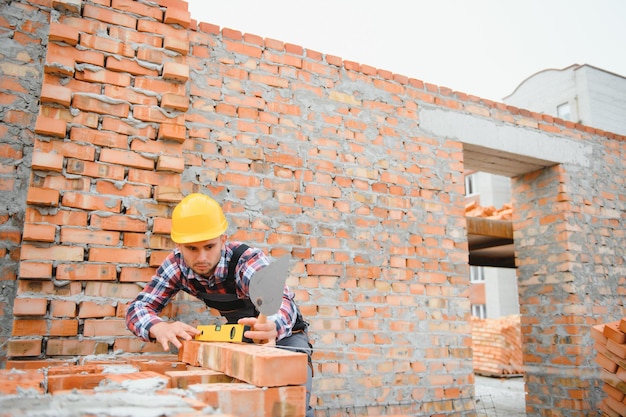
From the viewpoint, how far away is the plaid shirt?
2252 millimetres

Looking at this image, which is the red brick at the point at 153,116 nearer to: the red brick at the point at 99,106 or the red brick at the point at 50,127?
the red brick at the point at 99,106

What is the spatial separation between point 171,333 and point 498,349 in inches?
353

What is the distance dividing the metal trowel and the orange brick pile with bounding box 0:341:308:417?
20 cm

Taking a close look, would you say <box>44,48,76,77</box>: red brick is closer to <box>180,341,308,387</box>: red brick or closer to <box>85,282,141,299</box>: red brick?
<box>85,282,141,299</box>: red brick

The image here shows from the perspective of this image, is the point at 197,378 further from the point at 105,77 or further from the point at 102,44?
the point at 102,44

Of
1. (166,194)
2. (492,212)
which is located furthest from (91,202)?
(492,212)

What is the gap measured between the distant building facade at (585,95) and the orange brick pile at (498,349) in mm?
10112

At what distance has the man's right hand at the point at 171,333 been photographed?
2.00m

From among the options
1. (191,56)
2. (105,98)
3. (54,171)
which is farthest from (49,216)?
(191,56)

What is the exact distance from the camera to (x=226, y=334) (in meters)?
1.83

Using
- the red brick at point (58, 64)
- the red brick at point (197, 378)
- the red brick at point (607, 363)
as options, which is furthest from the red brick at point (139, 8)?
the red brick at point (607, 363)

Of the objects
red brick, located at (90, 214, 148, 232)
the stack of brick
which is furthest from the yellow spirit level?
the stack of brick

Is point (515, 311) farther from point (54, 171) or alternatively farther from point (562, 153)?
point (54, 171)

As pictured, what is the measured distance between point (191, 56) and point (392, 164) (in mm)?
1923
